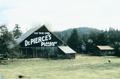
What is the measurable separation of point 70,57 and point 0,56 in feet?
64.1

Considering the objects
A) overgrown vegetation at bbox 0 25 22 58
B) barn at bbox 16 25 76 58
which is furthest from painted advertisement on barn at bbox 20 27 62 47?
overgrown vegetation at bbox 0 25 22 58

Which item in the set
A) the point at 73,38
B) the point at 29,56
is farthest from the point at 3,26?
the point at 73,38

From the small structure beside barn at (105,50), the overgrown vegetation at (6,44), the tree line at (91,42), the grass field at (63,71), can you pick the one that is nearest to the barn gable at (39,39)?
the overgrown vegetation at (6,44)

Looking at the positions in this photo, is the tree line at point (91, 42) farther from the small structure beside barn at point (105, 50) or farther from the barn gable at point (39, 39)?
the barn gable at point (39, 39)

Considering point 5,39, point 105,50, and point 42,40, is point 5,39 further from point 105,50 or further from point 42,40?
point 105,50

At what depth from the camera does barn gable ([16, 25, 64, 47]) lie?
87081 millimetres

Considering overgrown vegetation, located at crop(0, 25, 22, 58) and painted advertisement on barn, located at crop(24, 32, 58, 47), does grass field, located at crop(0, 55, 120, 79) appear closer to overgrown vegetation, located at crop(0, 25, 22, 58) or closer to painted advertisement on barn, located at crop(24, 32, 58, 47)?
overgrown vegetation, located at crop(0, 25, 22, 58)

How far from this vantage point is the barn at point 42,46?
283ft

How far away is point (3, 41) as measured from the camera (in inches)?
2874

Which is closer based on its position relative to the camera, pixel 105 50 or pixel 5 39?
pixel 5 39

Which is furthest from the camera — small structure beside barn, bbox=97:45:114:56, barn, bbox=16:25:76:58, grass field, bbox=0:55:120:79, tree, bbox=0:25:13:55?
small structure beside barn, bbox=97:45:114:56

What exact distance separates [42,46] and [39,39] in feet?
6.72

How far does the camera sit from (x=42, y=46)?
88.6 meters

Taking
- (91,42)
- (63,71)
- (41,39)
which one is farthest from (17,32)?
(63,71)
